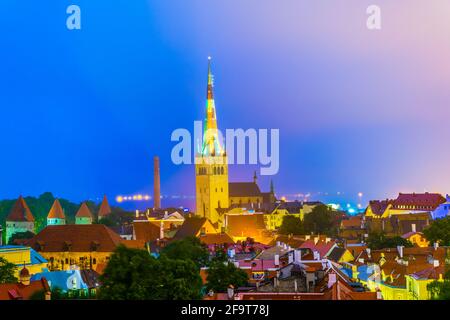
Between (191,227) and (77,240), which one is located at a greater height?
(77,240)

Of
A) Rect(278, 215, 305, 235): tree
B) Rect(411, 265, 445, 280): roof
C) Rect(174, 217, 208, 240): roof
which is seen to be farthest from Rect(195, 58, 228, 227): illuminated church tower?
Rect(411, 265, 445, 280): roof

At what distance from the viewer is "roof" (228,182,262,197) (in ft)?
339

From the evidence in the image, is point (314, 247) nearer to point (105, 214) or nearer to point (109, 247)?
point (109, 247)

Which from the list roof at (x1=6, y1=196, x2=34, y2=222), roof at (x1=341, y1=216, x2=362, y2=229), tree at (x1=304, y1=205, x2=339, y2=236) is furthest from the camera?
roof at (x1=6, y1=196, x2=34, y2=222)

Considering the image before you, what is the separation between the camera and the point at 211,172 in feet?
308

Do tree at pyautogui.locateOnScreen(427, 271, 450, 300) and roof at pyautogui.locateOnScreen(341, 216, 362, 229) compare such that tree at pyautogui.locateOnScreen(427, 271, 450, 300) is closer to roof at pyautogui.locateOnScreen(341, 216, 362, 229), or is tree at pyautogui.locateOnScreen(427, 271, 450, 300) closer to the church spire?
roof at pyautogui.locateOnScreen(341, 216, 362, 229)

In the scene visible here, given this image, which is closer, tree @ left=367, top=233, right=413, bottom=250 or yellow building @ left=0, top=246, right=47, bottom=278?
yellow building @ left=0, top=246, right=47, bottom=278

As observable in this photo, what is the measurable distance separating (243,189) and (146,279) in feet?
262

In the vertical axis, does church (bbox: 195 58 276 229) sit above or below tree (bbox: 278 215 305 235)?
above

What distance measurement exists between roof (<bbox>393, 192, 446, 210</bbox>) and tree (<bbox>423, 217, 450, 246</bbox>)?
91.2 ft

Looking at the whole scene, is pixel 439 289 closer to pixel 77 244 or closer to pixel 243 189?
pixel 77 244

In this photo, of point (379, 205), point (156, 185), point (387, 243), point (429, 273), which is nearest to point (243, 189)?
point (156, 185)

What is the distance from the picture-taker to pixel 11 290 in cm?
2694

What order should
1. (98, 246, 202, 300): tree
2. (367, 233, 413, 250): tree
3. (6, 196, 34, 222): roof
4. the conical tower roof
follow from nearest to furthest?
(98, 246, 202, 300): tree < (367, 233, 413, 250): tree < (6, 196, 34, 222): roof < the conical tower roof
